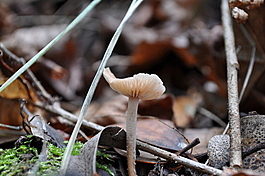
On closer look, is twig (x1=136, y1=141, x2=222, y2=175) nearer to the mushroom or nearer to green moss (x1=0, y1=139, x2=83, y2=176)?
the mushroom

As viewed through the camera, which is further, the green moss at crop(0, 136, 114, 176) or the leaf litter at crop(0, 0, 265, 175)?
the leaf litter at crop(0, 0, 265, 175)

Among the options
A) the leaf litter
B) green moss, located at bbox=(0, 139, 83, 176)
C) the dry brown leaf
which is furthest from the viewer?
the dry brown leaf

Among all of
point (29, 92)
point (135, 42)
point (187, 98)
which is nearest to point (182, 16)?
point (135, 42)

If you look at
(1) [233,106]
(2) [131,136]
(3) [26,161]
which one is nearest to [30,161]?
(3) [26,161]

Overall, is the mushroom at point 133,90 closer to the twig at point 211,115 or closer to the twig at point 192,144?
the twig at point 192,144

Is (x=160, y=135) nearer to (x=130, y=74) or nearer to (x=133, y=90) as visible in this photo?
(x=133, y=90)

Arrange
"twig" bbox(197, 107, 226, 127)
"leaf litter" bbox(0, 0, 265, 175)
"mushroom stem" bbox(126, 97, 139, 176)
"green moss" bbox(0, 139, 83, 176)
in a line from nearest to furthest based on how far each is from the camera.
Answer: "green moss" bbox(0, 139, 83, 176) < "mushroom stem" bbox(126, 97, 139, 176) < "leaf litter" bbox(0, 0, 265, 175) < "twig" bbox(197, 107, 226, 127)

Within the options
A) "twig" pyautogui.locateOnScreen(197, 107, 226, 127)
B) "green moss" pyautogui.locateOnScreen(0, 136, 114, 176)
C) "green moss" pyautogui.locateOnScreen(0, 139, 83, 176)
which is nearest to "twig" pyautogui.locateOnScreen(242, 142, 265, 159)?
"green moss" pyautogui.locateOnScreen(0, 136, 114, 176)
